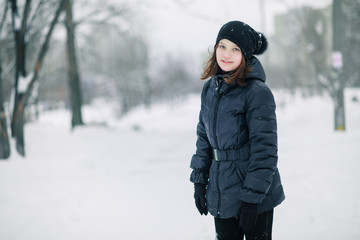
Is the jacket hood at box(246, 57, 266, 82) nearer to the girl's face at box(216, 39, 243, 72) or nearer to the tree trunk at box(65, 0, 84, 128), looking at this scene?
the girl's face at box(216, 39, 243, 72)

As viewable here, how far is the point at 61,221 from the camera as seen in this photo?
397cm

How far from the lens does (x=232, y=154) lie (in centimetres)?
192

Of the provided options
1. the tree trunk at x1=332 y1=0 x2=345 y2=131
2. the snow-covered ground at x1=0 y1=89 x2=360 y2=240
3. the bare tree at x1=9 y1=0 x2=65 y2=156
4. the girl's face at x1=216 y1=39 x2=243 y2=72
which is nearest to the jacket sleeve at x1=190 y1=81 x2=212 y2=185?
the girl's face at x1=216 y1=39 x2=243 y2=72

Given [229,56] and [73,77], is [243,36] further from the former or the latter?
[73,77]

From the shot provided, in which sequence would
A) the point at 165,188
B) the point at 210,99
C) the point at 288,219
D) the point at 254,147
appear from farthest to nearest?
1. the point at 165,188
2. the point at 288,219
3. the point at 210,99
4. the point at 254,147

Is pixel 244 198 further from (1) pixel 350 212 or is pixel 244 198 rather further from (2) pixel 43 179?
(2) pixel 43 179

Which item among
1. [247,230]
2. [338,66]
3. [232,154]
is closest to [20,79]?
[232,154]

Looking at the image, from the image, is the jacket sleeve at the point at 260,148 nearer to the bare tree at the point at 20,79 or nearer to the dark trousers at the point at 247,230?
the dark trousers at the point at 247,230

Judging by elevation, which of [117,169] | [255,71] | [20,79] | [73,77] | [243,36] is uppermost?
[73,77]

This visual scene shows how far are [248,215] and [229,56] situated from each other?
99cm

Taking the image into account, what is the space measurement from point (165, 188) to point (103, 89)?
4201 cm

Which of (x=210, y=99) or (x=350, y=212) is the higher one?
(x=210, y=99)

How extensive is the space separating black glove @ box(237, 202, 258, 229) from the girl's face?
33.9 inches

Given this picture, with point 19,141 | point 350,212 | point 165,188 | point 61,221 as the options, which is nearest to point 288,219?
point 350,212
